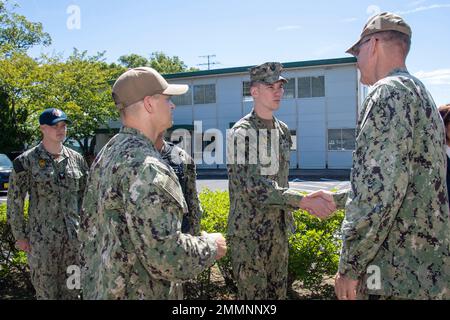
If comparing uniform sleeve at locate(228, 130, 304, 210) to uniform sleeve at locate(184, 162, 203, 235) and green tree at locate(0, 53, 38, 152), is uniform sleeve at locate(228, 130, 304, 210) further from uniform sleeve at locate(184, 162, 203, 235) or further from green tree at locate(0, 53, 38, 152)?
green tree at locate(0, 53, 38, 152)

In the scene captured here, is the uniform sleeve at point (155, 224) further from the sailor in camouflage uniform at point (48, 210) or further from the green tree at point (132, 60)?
the green tree at point (132, 60)

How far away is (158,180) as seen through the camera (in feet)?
6.36

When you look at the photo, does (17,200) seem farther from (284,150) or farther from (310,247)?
(310,247)

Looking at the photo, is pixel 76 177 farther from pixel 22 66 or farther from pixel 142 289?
pixel 22 66

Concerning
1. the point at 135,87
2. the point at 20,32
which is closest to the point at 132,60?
the point at 20,32

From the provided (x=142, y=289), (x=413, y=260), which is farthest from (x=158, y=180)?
(x=413, y=260)

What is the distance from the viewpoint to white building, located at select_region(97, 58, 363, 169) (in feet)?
85.4

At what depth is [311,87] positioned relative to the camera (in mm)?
26953

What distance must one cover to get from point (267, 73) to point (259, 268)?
1.67m

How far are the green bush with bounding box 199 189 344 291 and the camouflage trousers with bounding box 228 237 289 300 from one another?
85 centimetres

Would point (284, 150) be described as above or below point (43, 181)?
above

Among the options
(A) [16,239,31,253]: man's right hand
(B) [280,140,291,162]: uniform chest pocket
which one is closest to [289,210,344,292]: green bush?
(B) [280,140,291,162]: uniform chest pocket
